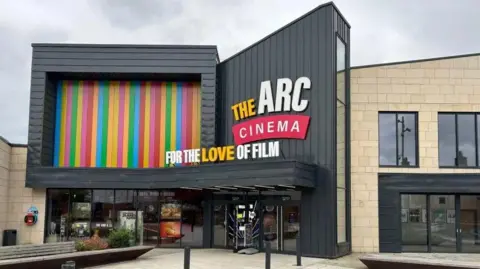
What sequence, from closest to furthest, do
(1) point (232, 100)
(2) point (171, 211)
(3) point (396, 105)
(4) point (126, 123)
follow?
(3) point (396, 105), (1) point (232, 100), (2) point (171, 211), (4) point (126, 123)

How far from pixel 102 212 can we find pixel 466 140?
1540 centimetres

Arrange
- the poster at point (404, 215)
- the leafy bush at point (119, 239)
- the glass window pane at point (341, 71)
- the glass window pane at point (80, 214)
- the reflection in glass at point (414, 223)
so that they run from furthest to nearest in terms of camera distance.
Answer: the glass window pane at point (80, 214) → the poster at point (404, 215) → the reflection in glass at point (414, 223) → the glass window pane at point (341, 71) → the leafy bush at point (119, 239)

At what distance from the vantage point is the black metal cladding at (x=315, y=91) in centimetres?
1923

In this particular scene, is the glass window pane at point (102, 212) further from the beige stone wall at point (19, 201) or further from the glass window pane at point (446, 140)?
the glass window pane at point (446, 140)

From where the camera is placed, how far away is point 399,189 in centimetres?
2109

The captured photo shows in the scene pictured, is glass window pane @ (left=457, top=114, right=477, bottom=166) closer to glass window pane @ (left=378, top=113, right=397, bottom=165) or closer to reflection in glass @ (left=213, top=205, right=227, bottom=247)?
glass window pane @ (left=378, top=113, right=397, bottom=165)

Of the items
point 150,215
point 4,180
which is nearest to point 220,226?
point 150,215

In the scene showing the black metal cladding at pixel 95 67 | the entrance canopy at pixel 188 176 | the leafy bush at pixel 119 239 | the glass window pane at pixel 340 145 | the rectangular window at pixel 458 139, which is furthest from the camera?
the black metal cladding at pixel 95 67

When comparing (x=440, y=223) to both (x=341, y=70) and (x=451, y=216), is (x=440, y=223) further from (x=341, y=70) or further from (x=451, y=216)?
(x=341, y=70)

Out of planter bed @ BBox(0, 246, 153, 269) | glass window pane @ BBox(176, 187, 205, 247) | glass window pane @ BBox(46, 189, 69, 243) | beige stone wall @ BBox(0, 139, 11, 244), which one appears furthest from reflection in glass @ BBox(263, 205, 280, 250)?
beige stone wall @ BBox(0, 139, 11, 244)

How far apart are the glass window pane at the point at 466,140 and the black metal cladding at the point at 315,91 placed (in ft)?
18.3

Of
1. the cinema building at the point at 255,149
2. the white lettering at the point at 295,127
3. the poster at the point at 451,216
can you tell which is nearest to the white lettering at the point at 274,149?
the cinema building at the point at 255,149

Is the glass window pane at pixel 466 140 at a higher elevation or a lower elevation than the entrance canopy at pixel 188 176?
higher

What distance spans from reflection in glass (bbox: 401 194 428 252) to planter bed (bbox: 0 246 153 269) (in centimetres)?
993
